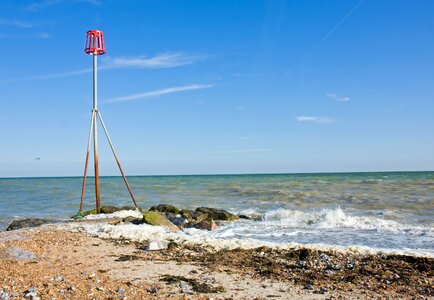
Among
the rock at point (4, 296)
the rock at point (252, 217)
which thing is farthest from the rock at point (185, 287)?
the rock at point (252, 217)

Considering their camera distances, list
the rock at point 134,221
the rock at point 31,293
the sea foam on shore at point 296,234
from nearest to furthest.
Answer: the rock at point 31,293, the sea foam on shore at point 296,234, the rock at point 134,221

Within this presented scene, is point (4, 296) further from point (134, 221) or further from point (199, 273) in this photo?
point (134, 221)

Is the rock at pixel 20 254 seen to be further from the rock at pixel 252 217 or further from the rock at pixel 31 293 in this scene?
the rock at pixel 252 217

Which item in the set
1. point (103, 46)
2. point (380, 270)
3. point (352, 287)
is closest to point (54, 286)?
point (352, 287)

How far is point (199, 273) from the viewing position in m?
7.55

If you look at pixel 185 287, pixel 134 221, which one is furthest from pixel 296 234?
pixel 185 287

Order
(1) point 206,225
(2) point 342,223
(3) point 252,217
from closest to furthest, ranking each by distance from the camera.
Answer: (1) point 206,225
(2) point 342,223
(3) point 252,217

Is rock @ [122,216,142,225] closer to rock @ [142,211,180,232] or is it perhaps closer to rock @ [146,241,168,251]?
rock @ [142,211,180,232]

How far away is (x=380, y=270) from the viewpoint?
311 inches

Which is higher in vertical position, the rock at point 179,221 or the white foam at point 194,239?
the white foam at point 194,239

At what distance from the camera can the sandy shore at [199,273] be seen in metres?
6.31

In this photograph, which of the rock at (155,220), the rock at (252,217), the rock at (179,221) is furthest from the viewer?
the rock at (252,217)

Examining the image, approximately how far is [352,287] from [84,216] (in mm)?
13082

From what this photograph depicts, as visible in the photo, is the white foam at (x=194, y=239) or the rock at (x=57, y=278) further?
the white foam at (x=194, y=239)
